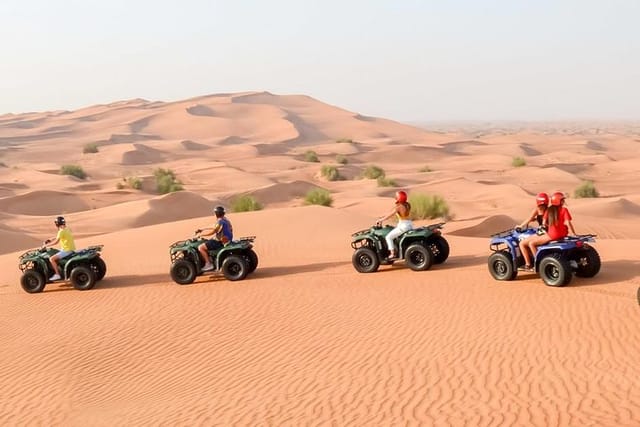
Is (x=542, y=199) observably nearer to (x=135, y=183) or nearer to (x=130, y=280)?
(x=130, y=280)

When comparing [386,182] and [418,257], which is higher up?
[386,182]

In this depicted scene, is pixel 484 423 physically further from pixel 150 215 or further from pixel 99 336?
pixel 150 215

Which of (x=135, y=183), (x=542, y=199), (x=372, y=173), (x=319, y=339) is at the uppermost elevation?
(x=135, y=183)

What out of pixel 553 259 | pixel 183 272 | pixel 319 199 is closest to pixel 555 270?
pixel 553 259

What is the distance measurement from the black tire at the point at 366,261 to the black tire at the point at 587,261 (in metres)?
3.35

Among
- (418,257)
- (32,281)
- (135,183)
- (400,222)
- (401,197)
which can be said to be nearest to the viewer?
(401,197)

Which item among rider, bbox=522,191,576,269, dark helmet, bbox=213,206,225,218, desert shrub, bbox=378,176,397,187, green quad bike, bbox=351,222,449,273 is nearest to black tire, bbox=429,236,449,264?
green quad bike, bbox=351,222,449,273

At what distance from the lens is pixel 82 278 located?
39.6 ft

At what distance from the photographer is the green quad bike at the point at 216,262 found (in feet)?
39.0

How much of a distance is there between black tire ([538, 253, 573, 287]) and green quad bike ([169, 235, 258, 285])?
4.82 m

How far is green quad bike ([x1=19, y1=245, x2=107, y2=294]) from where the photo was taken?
39.4 ft

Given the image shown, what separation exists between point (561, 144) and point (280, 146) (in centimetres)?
2792

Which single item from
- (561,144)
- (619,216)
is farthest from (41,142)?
Answer: (619,216)

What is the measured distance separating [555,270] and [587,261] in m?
0.72
